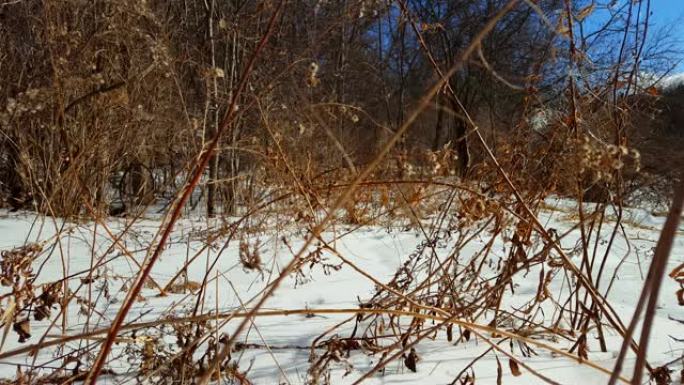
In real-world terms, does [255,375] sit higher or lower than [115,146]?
lower

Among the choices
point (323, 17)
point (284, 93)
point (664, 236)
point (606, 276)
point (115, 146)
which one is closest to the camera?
point (664, 236)

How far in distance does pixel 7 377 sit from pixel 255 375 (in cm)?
46

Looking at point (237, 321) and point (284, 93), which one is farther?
point (284, 93)

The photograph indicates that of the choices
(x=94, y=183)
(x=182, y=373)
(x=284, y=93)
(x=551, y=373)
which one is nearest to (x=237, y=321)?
(x=182, y=373)

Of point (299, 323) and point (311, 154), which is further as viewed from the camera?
point (311, 154)

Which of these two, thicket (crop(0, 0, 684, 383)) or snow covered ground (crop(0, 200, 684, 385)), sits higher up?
thicket (crop(0, 0, 684, 383))

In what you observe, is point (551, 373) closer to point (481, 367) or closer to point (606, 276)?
point (481, 367)

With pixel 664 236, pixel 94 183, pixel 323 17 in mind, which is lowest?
pixel 94 183

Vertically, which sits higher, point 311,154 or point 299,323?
point 311,154

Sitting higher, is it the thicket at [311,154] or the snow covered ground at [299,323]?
the thicket at [311,154]

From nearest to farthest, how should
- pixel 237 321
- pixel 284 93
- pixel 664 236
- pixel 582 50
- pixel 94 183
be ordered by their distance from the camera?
pixel 664 236 → pixel 582 50 → pixel 237 321 → pixel 94 183 → pixel 284 93

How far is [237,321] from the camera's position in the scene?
1.24 meters

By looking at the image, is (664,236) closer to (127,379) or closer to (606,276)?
(127,379)

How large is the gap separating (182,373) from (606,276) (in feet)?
6.45
